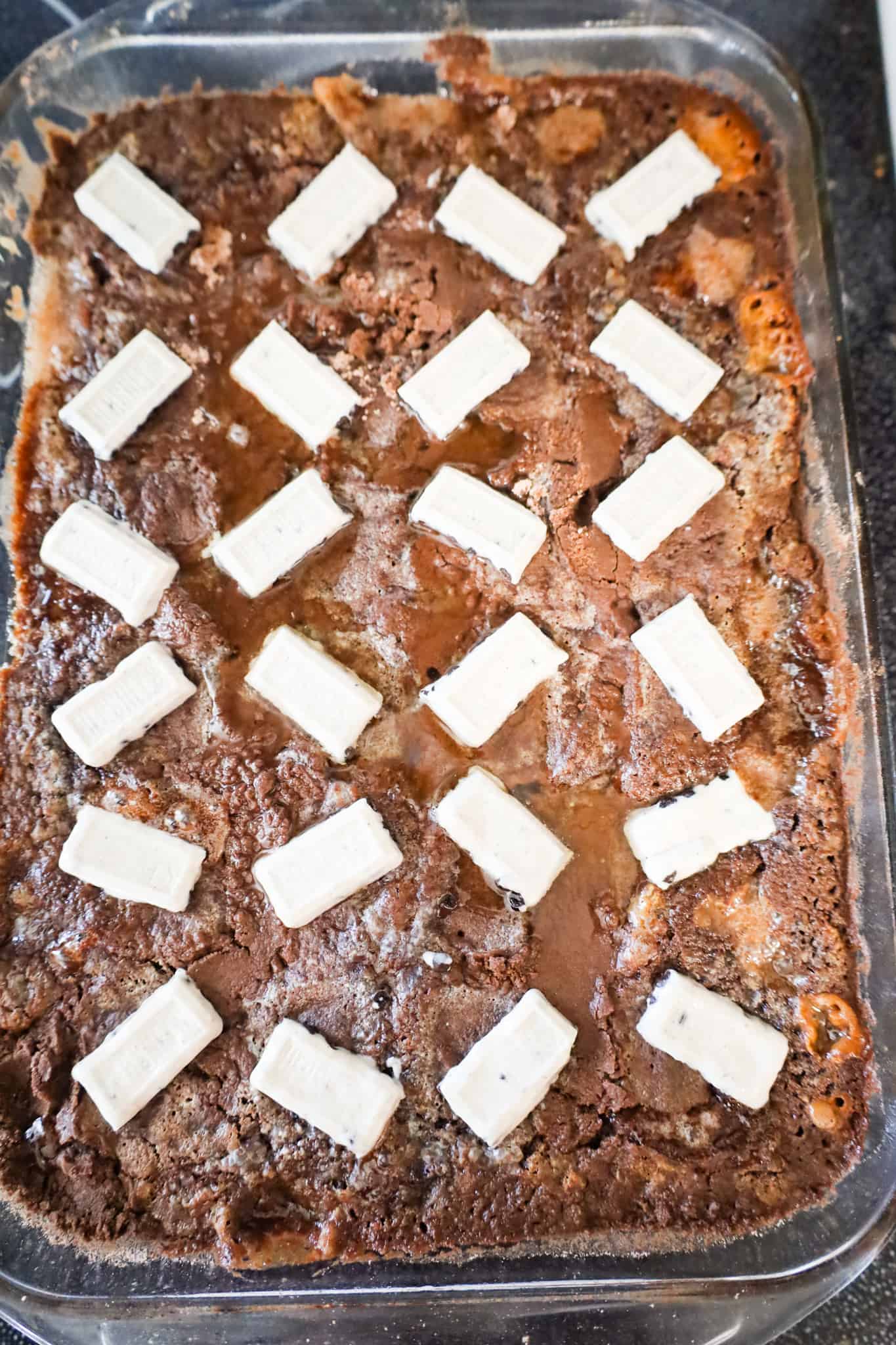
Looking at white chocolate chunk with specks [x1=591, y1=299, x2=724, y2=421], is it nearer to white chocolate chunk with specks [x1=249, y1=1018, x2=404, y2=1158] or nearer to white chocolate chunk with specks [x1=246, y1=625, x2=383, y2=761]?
white chocolate chunk with specks [x1=246, y1=625, x2=383, y2=761]

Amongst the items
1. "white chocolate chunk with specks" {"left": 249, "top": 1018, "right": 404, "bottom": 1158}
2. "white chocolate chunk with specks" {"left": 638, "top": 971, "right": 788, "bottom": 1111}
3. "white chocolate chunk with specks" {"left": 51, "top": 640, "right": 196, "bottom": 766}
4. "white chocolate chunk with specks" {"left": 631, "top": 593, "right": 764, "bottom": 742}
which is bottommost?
"white chocolate chunk with specks" {"left": 249, "top": 1018, "right": 404, "bottom": 1158}

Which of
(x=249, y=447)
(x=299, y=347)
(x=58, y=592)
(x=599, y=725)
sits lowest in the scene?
(x=599, y=725)

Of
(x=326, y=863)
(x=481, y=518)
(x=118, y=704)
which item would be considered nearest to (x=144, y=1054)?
(x=326, y=863)

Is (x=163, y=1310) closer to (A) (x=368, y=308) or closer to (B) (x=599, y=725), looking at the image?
(B) (x=599, y=725)

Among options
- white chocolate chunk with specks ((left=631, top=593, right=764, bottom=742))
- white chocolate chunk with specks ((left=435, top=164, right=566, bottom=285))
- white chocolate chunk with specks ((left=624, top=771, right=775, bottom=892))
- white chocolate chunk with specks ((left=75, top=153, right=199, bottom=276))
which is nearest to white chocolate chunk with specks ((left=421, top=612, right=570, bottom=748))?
white chocolate chunk with specks ((left=631, top=593, right=764, bottom=742))

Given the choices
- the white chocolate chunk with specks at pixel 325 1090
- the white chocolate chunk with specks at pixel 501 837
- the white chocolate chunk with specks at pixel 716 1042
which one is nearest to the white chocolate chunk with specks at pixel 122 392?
the white chocolate chunk with specks at pixel 501 837

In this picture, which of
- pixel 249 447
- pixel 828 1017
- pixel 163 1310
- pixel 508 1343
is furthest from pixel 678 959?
pixel 249 447
